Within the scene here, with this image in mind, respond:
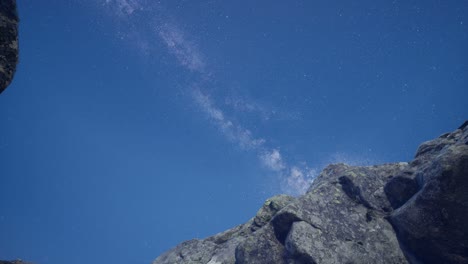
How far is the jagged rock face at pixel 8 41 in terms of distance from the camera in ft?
25.3

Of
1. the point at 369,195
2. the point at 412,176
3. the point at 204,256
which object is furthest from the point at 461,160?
the point at 204,256

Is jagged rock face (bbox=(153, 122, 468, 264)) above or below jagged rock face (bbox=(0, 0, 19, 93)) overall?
below

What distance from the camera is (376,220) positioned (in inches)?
621

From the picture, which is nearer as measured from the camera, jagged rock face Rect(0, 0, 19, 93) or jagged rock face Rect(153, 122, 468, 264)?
jagged rock face Rect(0, 0, 19, 93)

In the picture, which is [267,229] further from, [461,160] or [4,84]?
[4,84]

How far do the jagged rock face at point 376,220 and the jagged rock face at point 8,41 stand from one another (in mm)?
14299

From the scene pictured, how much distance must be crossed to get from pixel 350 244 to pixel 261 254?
521cm

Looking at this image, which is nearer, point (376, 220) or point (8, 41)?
point (8, 41)

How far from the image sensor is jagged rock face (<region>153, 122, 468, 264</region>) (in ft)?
37.6

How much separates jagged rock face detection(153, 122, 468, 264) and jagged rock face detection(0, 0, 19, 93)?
1430cm

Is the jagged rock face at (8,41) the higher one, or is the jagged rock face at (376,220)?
the jagged rock face at (8,41)

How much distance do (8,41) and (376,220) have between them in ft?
63.7

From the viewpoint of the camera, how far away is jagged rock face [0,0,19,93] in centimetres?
770

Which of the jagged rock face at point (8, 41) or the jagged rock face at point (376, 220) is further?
the jagged rock face at point (376, 220)
